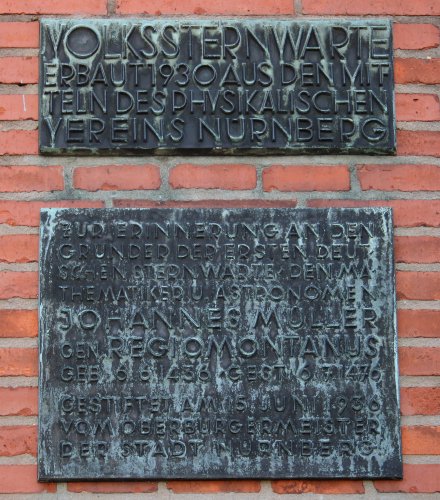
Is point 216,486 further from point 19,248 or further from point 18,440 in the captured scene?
point 19,248

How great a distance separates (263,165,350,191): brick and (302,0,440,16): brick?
470mm

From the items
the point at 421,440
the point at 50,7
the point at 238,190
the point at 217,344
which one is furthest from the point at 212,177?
the point at 421,440

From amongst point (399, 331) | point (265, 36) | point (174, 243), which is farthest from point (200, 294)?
point (265, 36)

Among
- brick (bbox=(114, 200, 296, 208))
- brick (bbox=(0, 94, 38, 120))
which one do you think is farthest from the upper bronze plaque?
brick (bbox=(114, 200, 296, 208))

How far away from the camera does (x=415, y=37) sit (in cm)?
327

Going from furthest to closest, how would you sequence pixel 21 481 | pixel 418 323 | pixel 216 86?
pixel 216 86 → pixel 418 323 → pixel 21 481

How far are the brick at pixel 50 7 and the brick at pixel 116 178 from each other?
0.47 meters

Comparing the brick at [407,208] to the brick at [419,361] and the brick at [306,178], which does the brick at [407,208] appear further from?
the brick at [419,361]

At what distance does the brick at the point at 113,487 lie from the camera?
3.00 m

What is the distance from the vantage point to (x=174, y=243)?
310cm

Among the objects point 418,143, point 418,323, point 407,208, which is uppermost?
point 418,143

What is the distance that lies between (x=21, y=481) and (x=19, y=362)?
12.6 inches

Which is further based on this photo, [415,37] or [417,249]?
[415,37]

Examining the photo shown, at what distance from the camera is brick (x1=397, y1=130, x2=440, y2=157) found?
3205mm
